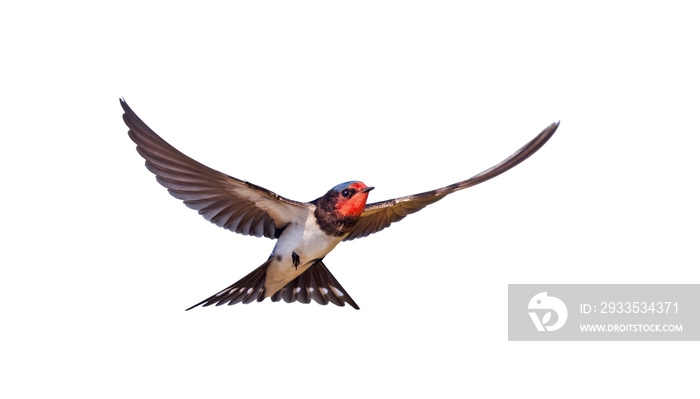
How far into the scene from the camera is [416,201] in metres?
5.00

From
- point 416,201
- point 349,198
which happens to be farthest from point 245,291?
point 416,201

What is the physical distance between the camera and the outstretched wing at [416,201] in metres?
4.74

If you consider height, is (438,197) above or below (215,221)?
above

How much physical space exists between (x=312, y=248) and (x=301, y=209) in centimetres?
25

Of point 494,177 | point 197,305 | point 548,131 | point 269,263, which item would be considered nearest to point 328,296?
point 269,263

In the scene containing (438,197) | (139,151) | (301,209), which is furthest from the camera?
(438,197)

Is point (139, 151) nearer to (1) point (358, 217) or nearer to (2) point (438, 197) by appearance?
(1) point (358, 217)

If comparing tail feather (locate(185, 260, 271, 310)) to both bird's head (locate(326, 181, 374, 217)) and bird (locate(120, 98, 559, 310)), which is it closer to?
bird (locate(120, 98, 559, 310))

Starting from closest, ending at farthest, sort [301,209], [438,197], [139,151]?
[139,151] < [301,209] < [438,197]

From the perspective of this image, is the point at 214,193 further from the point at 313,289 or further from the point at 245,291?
the point at 313,289

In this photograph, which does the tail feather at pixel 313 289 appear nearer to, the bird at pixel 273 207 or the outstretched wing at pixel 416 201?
the bird at pixel 273 207

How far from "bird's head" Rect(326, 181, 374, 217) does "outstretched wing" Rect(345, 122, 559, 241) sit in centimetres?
20

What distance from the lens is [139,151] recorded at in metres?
4.32

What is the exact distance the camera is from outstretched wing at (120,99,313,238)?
433 cm
